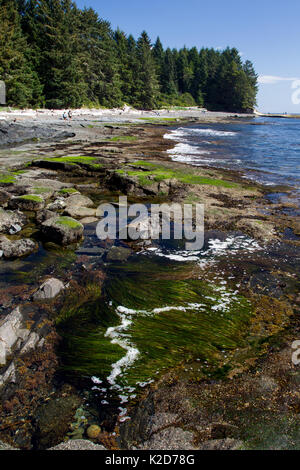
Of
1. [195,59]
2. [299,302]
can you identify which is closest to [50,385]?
[299,302]

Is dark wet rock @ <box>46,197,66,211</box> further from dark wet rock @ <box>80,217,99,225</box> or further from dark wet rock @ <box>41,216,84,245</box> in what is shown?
dark wet rock @ <box>41,216,84,245</box>

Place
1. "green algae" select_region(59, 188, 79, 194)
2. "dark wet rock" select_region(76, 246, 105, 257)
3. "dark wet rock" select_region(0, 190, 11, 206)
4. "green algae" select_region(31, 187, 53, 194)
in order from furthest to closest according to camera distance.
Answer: "green algae" select_region(59, 188, 79, 194) < "green algae" select_region(31, 187, 53, 194) < "dark wet rock" select_region(0, 190, 11, 206) < "dark wet rock" select_region(76, 246, 105, 257)

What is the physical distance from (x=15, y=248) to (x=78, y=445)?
17.6 ft

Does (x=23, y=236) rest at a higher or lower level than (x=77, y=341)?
higher

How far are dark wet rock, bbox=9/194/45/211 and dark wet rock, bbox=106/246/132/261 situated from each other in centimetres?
446

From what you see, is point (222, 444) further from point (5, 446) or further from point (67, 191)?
point (67, 191)

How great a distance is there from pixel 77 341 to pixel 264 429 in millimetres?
2881

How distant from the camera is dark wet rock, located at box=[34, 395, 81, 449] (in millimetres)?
3186

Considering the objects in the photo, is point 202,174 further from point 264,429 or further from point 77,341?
point 264,429

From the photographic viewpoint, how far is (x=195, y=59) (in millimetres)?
121688

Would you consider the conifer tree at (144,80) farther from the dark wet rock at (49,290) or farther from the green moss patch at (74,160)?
the dark wet rock at (49,290)

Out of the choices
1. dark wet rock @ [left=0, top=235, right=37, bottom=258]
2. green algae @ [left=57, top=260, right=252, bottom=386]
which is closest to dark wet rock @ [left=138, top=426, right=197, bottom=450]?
green algae @ [left=57, top=260, right=252, bottom=386]

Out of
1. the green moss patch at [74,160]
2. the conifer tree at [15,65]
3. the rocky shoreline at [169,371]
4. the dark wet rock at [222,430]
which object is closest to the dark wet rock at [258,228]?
the rocky shoreline at [169,371]
